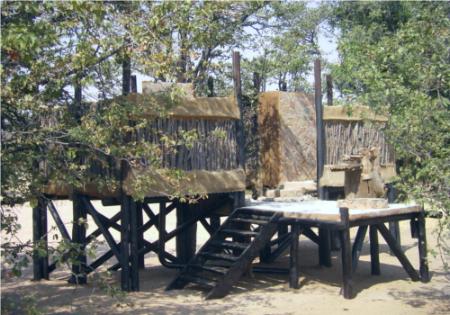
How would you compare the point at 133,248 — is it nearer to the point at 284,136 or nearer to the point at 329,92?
the point at 284,136

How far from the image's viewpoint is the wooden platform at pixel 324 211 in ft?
34.3

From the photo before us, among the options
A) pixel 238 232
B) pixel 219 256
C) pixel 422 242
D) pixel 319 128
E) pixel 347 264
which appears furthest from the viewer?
pixel 319 128

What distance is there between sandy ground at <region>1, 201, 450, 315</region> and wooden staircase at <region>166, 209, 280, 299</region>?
20 cm

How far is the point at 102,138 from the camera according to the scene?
7512mm

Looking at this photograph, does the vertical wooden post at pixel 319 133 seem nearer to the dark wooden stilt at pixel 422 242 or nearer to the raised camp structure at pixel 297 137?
the raised camp structure at pixel 297 137

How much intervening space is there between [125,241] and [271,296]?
7.92 ft

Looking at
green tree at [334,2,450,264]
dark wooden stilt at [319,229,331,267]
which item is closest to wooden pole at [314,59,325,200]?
dark wooden stilt at [319,229,331,267]

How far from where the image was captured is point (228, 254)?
1130cm

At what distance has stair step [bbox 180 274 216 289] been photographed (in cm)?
1059

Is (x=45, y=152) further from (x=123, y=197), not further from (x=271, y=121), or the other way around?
(x=271, y=121)

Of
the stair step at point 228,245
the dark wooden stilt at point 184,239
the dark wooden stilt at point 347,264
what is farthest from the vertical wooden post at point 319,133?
the dark wooden stilt at point 347,264

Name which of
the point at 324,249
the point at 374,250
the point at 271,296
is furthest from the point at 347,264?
the point at 324,249

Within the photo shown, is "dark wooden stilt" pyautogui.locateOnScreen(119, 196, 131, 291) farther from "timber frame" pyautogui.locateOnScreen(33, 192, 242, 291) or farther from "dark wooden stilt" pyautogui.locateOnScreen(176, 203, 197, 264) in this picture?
"dark wooden stilt" pyautogui.locateOnScreen(176, 203, 197, 264)

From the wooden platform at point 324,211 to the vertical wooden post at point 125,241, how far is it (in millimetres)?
2154
